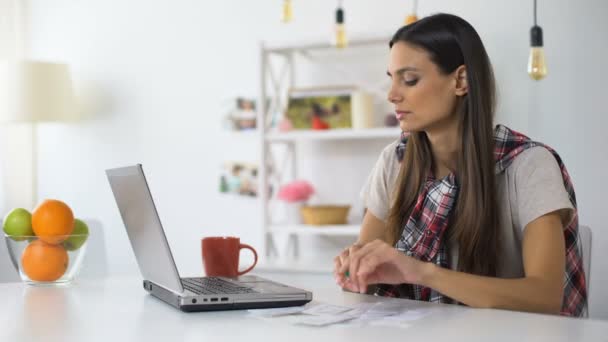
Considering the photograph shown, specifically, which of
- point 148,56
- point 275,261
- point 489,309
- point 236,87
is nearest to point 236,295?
point 489,309

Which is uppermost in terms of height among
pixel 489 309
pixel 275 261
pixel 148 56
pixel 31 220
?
pixel 148 56

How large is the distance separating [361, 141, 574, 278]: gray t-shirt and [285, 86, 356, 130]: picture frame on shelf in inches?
66.3

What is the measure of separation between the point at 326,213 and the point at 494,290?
6.34 feet

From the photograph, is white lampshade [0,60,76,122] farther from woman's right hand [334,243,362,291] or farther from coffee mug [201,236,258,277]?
woman's right hand [334,243,362,291]

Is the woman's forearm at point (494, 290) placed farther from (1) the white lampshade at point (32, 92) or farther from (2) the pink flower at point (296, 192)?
(1) the white lampshade at point (32, 92)

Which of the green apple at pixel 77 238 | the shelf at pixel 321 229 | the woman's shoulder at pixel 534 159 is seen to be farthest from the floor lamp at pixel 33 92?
the woman's shoulder at pixel 534 159

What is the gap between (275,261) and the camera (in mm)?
3359

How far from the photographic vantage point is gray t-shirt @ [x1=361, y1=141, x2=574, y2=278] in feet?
5.23

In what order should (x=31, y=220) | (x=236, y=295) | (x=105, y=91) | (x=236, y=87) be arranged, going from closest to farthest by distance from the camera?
(x=236, y=295) → (x=31, y=220) → (x=236, y=87) → (x=105, y=91)

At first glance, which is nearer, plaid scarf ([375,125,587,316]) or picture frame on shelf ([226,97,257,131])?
plaid scarf ([375,125,587,316])

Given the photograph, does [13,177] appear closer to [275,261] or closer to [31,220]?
[275,261]

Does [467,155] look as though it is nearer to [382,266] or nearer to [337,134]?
[382,266]

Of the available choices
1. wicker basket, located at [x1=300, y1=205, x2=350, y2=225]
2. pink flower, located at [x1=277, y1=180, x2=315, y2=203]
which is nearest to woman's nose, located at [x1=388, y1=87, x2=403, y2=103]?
wicker basket, located at [x1=300, y1=205, x2=350, y2=225]

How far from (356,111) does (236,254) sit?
1658 millimetres
